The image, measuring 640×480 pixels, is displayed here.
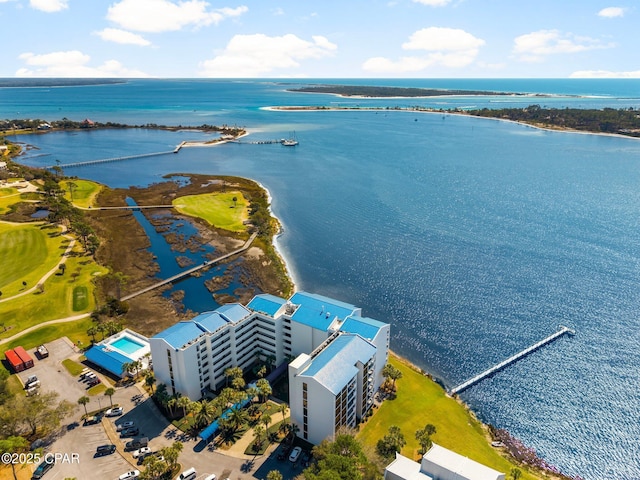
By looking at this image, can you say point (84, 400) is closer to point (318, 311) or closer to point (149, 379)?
point (149, 379)

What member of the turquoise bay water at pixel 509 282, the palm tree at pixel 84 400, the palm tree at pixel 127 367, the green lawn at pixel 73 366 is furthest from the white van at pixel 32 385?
the turquoise bay water at pixel 509 282

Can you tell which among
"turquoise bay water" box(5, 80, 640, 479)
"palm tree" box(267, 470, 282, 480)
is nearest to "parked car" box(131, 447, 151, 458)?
"palm tree" box(267, 470, 282, 480)

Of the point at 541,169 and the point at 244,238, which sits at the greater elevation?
the point at 541,169

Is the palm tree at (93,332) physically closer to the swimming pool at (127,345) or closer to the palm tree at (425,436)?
the swimming pool at (127,345)

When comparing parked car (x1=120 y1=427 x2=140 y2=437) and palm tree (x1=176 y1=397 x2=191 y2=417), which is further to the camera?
palm tree (x1=176 y1=397 x2=191 y2=417)

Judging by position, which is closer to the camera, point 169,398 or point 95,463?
point 95,463

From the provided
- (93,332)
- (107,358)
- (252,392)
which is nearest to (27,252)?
(93,332)

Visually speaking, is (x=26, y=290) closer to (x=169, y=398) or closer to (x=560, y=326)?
(x=169, y=398)

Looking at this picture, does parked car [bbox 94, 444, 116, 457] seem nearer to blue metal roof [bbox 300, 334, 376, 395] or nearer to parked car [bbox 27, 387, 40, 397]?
parked car [bbox 27, 387, 40, 397]

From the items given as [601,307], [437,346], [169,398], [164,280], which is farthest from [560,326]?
[164,280]
